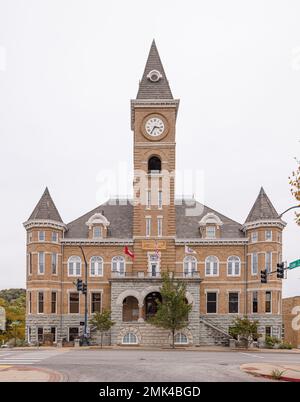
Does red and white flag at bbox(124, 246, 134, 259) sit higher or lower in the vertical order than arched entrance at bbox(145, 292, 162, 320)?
higher

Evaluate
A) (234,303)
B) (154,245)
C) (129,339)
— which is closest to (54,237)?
(154,245)

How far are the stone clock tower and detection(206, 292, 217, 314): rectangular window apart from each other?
488 cm

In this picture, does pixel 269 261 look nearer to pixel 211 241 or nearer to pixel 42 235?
pixel 211 241

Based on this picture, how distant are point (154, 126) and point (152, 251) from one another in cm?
1271

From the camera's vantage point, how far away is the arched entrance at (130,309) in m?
54.7

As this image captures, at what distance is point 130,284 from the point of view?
174 ft

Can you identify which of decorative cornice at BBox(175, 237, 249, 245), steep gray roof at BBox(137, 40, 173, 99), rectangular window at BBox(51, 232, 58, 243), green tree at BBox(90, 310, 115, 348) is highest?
steep gray roof at BBox(137, 40, 173, 99)

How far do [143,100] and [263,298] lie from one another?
75.4 ft

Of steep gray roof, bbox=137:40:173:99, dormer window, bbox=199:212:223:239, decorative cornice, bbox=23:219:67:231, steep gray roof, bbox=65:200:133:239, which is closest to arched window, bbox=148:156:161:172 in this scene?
steep gray roof, bbox=65:200:133:239

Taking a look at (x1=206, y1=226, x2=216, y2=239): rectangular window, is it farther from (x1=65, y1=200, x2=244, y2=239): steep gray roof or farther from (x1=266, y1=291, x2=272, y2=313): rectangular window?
(x1=266, y1=291, x2=272, y2=313): rectangular window

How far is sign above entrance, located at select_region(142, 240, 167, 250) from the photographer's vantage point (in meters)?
55.5

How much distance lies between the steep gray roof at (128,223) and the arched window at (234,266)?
7.26 feet

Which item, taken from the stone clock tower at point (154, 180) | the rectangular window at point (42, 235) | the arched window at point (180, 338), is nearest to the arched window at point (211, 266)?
the stone clock tower at point (154, 180)
